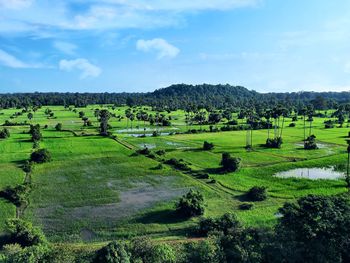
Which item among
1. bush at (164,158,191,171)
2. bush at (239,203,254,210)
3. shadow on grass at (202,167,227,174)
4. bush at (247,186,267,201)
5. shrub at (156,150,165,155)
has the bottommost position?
bush at (239,203,254,210)

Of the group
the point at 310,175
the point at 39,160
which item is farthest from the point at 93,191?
the point at 310,175

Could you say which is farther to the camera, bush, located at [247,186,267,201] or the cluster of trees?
bush, located at [247,186,267,201]

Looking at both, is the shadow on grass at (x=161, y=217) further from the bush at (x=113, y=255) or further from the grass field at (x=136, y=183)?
the bush at (x=113, y=255)

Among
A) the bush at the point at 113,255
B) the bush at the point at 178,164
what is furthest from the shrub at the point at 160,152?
the bush at the point at 113,255

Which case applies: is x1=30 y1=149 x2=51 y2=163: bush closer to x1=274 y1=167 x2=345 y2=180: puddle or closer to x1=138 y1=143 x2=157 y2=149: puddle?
x1=138 y1=143 x2=157 y2=149: puddle

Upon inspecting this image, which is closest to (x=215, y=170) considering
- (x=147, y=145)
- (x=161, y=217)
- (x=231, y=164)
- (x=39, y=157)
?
(x=231, y=164)

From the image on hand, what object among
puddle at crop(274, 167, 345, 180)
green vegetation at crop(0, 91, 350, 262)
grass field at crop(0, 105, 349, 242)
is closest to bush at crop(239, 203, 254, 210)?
green vegetation at crop(0, 91, 350, 262)

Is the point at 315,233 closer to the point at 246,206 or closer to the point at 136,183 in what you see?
the point at 246,206
